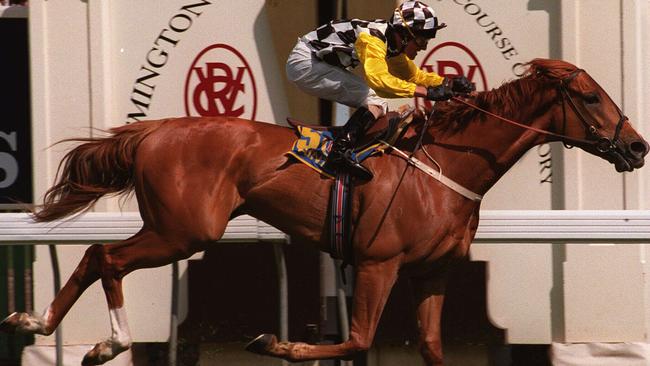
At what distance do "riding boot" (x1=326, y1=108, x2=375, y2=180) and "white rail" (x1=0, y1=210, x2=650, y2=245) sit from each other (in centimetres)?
70

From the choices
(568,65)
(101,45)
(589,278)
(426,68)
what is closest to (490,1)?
(426,68)

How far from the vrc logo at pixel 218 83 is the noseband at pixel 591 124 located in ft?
6.46

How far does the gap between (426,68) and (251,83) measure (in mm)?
1004

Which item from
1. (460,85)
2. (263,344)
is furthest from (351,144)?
(263,344)

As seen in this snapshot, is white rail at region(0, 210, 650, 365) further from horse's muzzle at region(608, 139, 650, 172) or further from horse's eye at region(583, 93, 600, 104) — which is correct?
horse's eye at region(583, 93, 600, 104)

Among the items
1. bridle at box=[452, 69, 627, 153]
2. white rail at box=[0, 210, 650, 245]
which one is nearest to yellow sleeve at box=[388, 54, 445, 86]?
bridle at box=[452, 69, 627, 153]

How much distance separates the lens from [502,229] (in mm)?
7047

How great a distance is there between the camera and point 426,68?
7.69m

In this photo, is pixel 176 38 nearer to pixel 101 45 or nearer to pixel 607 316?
pixel 101 45

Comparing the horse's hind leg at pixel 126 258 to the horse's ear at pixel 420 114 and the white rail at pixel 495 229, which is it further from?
the horse's ear at pixel 420 114

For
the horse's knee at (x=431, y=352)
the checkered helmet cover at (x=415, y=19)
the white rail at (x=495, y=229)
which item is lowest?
the horse's knee at (x=431, y=352)

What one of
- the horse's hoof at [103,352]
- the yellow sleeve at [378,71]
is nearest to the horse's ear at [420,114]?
the yellow sleeve at [378,71]

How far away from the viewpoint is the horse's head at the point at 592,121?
21.1 feet

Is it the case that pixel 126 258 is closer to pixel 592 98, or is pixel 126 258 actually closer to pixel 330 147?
pixel 330 147
